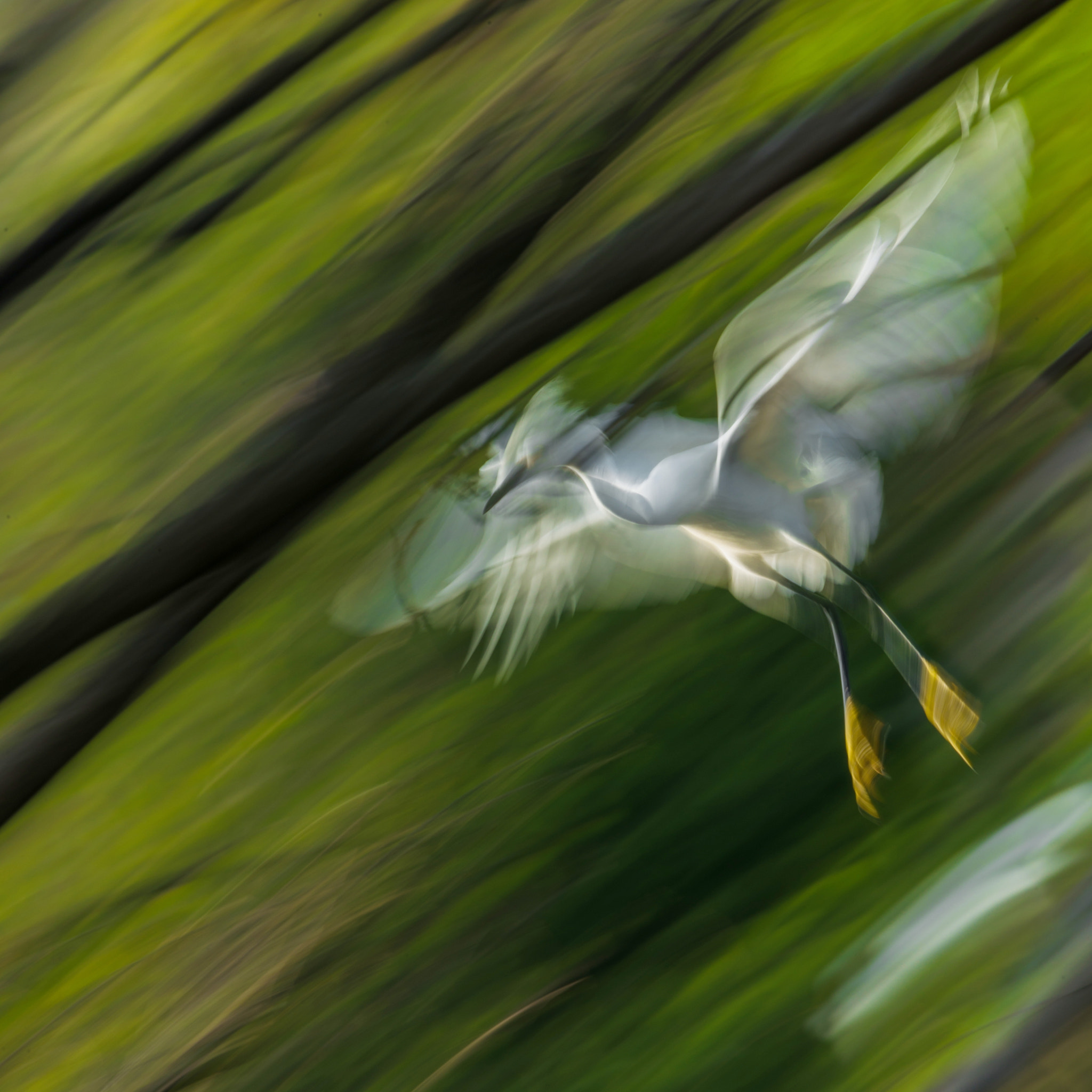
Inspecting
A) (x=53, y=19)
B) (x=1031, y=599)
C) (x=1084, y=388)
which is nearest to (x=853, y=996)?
(x=1031, y=599)

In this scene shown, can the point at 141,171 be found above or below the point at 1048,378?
above

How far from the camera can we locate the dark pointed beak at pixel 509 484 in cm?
54

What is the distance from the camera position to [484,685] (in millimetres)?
530

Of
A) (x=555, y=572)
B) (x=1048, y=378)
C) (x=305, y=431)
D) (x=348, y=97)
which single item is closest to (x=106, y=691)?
(x=305, y=431)

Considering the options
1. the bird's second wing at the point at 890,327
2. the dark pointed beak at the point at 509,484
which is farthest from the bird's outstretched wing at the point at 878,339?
the dark pointed beak at the point at 509,484

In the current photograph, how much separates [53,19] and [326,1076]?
2.57ft

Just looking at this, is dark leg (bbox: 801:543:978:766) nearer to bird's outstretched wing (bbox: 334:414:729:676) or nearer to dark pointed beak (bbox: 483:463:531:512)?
bird's outstretched wing (bbox: 334:414:729:676)

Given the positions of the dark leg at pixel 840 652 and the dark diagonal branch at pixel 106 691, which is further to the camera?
the dark diagonal branch at pixel 106 691

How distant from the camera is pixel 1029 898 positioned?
45 centimetres

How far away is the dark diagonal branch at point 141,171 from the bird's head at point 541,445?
0.33 m

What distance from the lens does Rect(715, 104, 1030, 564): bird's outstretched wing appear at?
474 mm

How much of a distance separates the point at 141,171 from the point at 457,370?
0.30 meters

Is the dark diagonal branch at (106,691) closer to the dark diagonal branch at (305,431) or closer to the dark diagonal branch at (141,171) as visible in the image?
the dark diagonal branch at (305,431)

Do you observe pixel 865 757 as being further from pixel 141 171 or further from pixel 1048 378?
pixel 141 171
